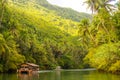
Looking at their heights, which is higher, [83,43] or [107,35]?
[107,35]

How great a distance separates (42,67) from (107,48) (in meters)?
66.4

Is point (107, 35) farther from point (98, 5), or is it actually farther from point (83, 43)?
point (83, 43)

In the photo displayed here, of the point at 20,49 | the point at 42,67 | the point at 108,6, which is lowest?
the point at 42,67

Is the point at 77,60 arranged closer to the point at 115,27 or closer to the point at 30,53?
the point at 30,53

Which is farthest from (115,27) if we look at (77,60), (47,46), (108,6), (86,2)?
(77,60)

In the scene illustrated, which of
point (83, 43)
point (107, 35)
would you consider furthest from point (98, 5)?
point (83, 43)

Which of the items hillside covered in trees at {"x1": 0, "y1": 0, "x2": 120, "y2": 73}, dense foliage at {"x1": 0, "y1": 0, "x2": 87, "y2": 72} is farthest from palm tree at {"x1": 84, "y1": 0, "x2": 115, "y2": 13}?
dense foliage at {"x1": 0, "y1": 0, "x2": 87, "y2": 72}

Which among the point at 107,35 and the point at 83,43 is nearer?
the point at 107,35

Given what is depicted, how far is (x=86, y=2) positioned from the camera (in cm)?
8162

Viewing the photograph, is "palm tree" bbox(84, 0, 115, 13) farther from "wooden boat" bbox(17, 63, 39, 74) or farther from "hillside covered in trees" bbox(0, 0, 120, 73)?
"wooden boat" bbox(17, 63, 39, 74)

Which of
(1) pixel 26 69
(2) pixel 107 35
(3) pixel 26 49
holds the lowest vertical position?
(1) pixel 26 69

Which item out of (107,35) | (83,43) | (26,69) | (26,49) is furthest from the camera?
(26,49)

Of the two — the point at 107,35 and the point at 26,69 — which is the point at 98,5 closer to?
the point at 107,35

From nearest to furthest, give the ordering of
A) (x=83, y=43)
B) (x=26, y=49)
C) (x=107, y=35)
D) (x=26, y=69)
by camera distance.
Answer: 1. (x=107, y=35)
2. (x=26, y=69)
3. (x=83, y=43)
4. (x=26, y=49)
